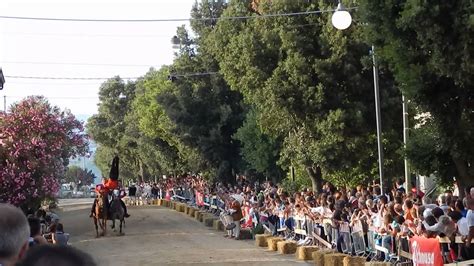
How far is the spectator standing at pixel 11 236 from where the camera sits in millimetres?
4121

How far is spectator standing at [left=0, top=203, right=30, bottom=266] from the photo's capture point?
4.12m

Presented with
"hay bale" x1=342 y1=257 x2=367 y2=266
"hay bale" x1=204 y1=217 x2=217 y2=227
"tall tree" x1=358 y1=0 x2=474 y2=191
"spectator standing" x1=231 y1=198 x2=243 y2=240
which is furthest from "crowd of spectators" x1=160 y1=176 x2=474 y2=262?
"hay bale" x1=204 y1=217 x2=217 y2=227

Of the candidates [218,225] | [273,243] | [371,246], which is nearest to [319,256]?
[371,246]

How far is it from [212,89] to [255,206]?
2542 centimetres

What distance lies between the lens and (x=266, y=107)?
122 ft

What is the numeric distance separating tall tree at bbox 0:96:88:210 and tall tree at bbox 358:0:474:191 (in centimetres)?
1341

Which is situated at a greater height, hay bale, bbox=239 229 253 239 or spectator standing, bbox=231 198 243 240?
spectator standing, bbox=231 198 243 240

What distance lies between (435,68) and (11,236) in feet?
47.6

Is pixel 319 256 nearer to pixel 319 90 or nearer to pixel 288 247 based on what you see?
pixel 288 247

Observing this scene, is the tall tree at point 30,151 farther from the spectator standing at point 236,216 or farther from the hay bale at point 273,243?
the hay bale at point 273,243

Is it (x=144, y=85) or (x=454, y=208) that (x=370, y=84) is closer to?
(x=454, y=208)

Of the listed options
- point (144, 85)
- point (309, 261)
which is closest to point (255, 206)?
point (309, 261)

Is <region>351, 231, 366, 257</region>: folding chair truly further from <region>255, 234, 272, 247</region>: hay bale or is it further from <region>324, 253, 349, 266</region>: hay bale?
<region>255, 234, 272, 247</region>: hay bale

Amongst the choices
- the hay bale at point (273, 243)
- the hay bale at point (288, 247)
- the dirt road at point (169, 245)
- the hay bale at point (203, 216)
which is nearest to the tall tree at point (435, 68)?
the dirt road at point (169, 245)
